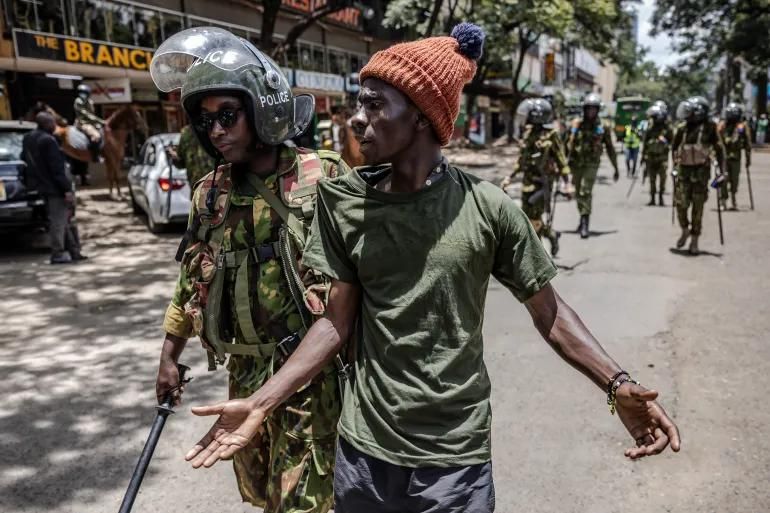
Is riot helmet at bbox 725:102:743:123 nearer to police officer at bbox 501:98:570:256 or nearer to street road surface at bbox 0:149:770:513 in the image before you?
street road surface at bbox 0:149:770:513

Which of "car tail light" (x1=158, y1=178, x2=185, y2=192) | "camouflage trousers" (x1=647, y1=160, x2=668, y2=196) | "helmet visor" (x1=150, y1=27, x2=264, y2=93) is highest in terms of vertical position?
"helmet visor" (x1=150, y1=27, x2=264, y2=93)

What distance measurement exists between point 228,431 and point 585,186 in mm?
9321

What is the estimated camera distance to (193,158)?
6.39 metres

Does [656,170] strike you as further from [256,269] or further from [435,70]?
[435,70]

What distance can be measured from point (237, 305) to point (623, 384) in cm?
123

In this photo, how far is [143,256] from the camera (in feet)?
30.5

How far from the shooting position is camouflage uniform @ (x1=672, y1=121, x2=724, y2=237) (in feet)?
28.6

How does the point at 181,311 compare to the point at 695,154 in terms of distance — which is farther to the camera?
the point at 695,154

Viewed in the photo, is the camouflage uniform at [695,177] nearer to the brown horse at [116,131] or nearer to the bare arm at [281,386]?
the bare arm at [281,386]

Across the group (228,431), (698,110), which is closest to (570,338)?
(228,431)

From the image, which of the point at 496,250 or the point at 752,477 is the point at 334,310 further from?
the point at 752,477

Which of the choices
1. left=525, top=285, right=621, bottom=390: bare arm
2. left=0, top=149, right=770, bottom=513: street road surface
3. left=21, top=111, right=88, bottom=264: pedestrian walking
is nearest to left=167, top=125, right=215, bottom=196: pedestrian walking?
left=0, top=149, right=770, bottom=513: street road surface

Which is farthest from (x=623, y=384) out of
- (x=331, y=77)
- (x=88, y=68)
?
(x=331, y=77)

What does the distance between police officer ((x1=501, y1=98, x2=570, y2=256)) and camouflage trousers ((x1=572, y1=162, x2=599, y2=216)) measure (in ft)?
6.23
